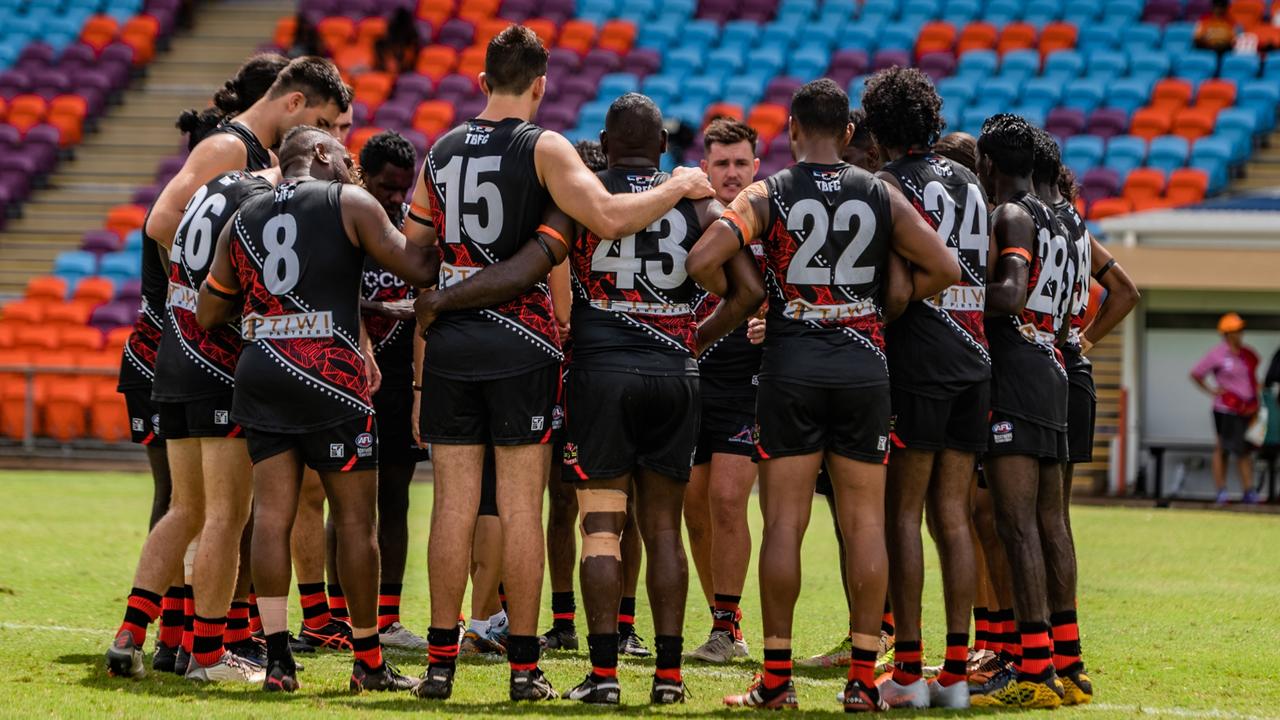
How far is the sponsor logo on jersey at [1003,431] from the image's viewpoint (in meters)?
7.05

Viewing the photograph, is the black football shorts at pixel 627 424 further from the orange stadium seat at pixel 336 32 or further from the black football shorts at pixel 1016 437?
the orange stadium seat at pixel 336 32

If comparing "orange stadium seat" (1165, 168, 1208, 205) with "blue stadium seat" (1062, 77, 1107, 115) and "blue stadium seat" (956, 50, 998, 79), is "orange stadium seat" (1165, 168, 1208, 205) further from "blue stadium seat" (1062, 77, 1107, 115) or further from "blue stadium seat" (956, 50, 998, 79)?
"blue stadium seat" (956, 50, 998, 79)

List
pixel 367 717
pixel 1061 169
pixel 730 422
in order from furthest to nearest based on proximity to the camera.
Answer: pixel 730 422 < pixel 1061 169 < pixel 367 717

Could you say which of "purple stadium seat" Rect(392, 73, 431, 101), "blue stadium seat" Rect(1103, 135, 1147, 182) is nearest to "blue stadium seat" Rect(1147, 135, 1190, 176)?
"blue stadium seat" Rect(1103, 135, 1147, 182)

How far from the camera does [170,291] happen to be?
7559 millimetres

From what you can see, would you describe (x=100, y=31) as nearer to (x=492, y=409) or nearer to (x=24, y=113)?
(x=24, y=113)

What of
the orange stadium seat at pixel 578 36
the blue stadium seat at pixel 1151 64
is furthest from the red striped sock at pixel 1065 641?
the orange stadium seat at pixel 578 36

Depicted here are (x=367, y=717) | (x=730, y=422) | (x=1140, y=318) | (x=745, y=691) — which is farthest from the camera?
(x=1140, y=318)

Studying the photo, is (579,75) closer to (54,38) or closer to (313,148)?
(54,38)

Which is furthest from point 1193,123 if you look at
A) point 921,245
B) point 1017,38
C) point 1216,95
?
point 921,245

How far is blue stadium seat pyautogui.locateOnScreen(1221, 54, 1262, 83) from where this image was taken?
82.5 feet

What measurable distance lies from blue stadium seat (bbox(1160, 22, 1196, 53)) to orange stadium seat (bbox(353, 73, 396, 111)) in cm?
1337

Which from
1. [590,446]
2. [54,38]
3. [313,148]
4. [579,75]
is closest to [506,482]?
[590,446]

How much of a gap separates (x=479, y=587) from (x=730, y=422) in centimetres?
158
